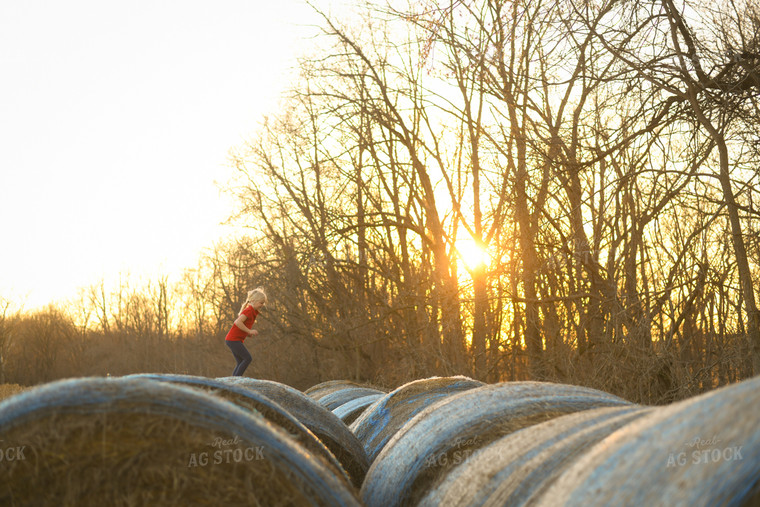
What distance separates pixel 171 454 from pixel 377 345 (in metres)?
20.2

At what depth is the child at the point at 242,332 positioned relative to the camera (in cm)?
1167

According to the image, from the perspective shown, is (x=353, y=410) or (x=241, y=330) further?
(x=241, y=330)

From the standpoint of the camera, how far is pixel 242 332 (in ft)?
40.1

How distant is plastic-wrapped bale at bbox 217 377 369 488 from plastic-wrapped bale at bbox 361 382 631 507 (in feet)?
1.46

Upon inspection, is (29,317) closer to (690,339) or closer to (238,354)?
(238,354)

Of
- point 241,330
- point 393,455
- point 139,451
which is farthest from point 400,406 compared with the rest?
point 241,330

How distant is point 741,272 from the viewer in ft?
22.3

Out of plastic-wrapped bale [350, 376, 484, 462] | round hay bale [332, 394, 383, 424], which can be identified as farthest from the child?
plastic-wrapped bale [350, 376, 484, 462]

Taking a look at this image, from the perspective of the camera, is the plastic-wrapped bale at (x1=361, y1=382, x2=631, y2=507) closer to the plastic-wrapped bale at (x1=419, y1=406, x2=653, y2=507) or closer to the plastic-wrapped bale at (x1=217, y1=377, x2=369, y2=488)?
the plastic-wrapped bale at (x1=419, y1=406, x2=653, y2=507)
